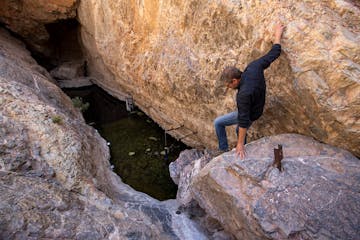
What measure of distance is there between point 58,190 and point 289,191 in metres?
3.46

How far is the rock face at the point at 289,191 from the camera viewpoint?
151 inches

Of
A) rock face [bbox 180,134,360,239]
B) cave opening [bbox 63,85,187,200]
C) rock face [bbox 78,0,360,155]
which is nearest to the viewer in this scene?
rock face [bbox 180,134,360,239]

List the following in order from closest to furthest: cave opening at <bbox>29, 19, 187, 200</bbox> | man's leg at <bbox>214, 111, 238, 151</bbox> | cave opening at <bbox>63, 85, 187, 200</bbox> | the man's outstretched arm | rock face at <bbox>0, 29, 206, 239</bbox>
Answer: rock face at <bbox>0, 29, 206, 239</bbox> < the man's outstretched arm < man's leg at <bbox>214, 111, 238, 151</bbox> < cave opening at <bbox>63, 85, 187, 200</bbox> < cave opening at <bbox>29, 19, 187, 200</bbox>

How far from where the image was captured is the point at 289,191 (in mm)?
4125

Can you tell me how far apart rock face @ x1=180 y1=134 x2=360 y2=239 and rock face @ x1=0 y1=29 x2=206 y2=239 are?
138cm

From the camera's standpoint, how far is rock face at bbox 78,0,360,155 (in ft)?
14.6

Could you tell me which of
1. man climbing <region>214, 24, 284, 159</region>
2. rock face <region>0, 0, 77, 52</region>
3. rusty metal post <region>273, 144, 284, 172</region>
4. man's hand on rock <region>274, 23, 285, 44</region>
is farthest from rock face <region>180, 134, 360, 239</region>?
rock face <region>0, 0, 77, 52</region>

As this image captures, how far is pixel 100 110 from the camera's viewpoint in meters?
11.9

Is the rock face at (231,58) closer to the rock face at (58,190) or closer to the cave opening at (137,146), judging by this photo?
the cave opening at (137,146)

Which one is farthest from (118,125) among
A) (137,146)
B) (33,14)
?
(33,14)

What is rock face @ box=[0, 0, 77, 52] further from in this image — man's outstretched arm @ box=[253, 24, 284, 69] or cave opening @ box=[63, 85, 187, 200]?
man's outstretched arm @ box=[253, 24, 284, 69]

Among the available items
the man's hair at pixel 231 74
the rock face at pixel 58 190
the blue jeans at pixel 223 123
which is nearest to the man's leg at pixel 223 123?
the blue jeans at pixel 223 123

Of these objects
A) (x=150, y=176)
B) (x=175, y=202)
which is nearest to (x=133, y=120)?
(x=150, y=176)

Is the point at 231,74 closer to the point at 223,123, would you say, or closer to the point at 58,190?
the point at 223,123
